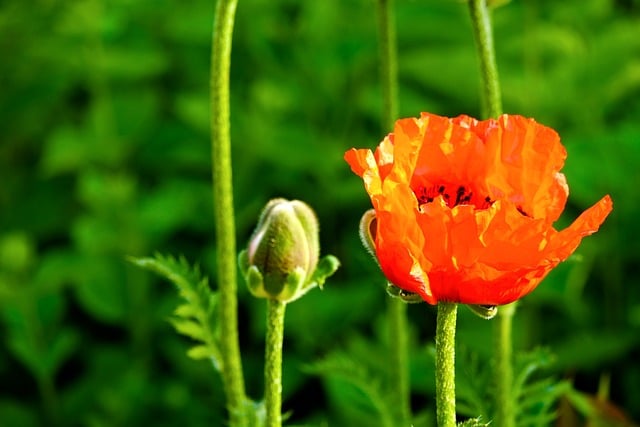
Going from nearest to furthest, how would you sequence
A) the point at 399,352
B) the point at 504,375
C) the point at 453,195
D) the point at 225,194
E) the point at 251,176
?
the point at 453,195 → the point at 225,194 → the point at 504,375 → the point at 399,352 → the point at 251,176

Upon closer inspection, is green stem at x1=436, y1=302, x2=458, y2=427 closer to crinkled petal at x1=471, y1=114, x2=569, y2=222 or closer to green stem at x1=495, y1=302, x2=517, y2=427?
crinkled petal at x1=471, y1=114, x2=569, y2=222

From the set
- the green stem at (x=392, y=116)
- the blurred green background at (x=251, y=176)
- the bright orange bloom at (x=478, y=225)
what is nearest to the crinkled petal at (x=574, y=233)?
the bright orange bloom at (x=478, y=225)

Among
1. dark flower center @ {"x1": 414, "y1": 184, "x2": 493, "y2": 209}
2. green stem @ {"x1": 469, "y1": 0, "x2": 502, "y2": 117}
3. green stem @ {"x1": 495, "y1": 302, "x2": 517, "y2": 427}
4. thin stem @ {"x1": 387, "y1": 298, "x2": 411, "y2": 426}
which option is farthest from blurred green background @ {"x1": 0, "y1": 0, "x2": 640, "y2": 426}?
dark flower center @ {"x1": 414, "y1": 184, "x2": 493, "y2": 209}

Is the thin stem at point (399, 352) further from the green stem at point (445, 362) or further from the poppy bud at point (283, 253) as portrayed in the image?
the green stem at point (445, 362)

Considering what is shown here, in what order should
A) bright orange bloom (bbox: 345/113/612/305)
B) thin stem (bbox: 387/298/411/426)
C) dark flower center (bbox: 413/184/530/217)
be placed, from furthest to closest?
1. thin stem (bbox: 387/298/411/426)
2. dark flower center (bbox: 413/184/530/217)
3. bright orange bloom (bbox: 345/113/612/305)

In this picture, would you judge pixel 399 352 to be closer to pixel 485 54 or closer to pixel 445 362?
pixel 485 54

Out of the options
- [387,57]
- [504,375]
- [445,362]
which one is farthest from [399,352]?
[445,362]
